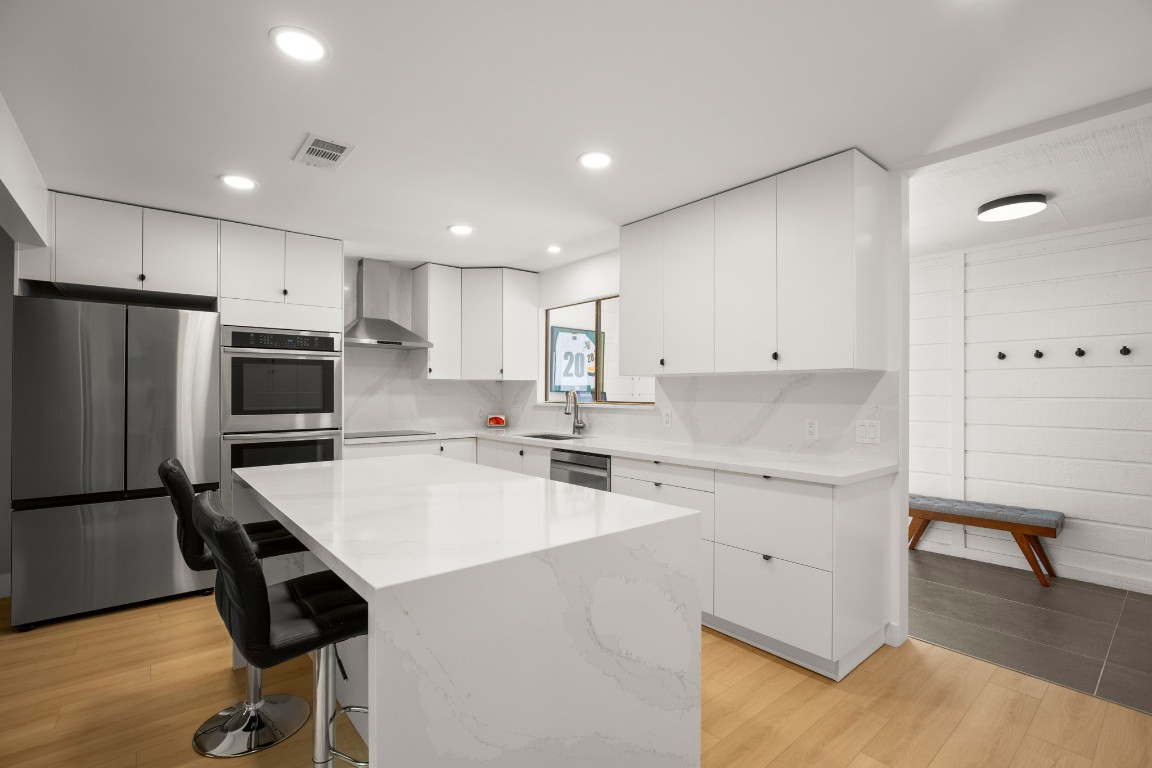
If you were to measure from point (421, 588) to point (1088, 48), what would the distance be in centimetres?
250

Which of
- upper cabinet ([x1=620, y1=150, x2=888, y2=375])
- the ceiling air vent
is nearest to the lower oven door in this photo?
the ceiling air vent

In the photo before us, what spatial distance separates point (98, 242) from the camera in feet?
10.3

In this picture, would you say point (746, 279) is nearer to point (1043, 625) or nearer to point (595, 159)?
point (595, 159)

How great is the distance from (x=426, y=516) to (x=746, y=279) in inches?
83.3

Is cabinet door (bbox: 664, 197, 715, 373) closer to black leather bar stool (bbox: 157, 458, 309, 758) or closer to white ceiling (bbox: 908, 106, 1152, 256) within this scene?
white ceiling (bbox: 908, 106, 1152, 256)

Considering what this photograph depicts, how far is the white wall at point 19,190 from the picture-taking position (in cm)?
215

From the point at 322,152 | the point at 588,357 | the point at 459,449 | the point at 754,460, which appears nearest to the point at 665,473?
the point at 754,460

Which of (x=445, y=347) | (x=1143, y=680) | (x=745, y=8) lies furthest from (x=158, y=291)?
(x=1143, y=680)

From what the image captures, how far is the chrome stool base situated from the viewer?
1.92 m

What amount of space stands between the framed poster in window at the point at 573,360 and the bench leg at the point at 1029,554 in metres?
3.09

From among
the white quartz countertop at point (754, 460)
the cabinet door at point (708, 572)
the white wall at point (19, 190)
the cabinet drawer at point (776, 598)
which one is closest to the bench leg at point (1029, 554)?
the white quartz countertop at point (754, 460)

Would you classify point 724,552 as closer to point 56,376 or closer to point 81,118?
point 81,118

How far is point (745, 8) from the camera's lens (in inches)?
62.2

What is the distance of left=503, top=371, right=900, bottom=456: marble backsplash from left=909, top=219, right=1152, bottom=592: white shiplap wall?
6.27 ft
